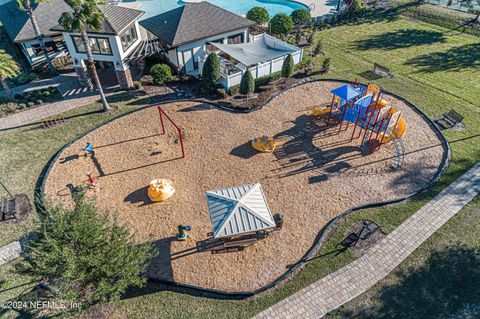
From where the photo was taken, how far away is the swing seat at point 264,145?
23344mm

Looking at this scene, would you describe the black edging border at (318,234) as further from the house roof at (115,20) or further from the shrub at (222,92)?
the house roof at (115,20)

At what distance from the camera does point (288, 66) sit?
3089cm

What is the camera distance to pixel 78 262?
477 inches

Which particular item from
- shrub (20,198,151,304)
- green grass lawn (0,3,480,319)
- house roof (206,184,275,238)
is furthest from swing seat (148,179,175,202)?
shrub (20,198,151,304)

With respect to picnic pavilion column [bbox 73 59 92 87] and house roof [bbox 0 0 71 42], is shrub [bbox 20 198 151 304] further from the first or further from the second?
house roof [bbox 0 0 71 42]

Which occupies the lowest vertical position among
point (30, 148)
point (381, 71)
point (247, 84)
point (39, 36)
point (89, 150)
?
point (30, 148)

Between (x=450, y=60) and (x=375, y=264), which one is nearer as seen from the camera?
(x=375, y=264)

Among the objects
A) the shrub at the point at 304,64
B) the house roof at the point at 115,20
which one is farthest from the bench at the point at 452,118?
the house roof at the point at 115,20

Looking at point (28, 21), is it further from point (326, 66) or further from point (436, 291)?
point (436, 291)

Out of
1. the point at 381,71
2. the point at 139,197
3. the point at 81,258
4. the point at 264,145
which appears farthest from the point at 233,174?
the point at 381,71

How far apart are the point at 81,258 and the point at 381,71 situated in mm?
34076

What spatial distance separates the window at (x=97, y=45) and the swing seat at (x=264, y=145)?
18.0 m

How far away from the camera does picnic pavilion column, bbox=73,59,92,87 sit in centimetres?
3067

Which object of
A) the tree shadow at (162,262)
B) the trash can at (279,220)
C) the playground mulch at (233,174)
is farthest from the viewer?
the trash can at (279,220)
